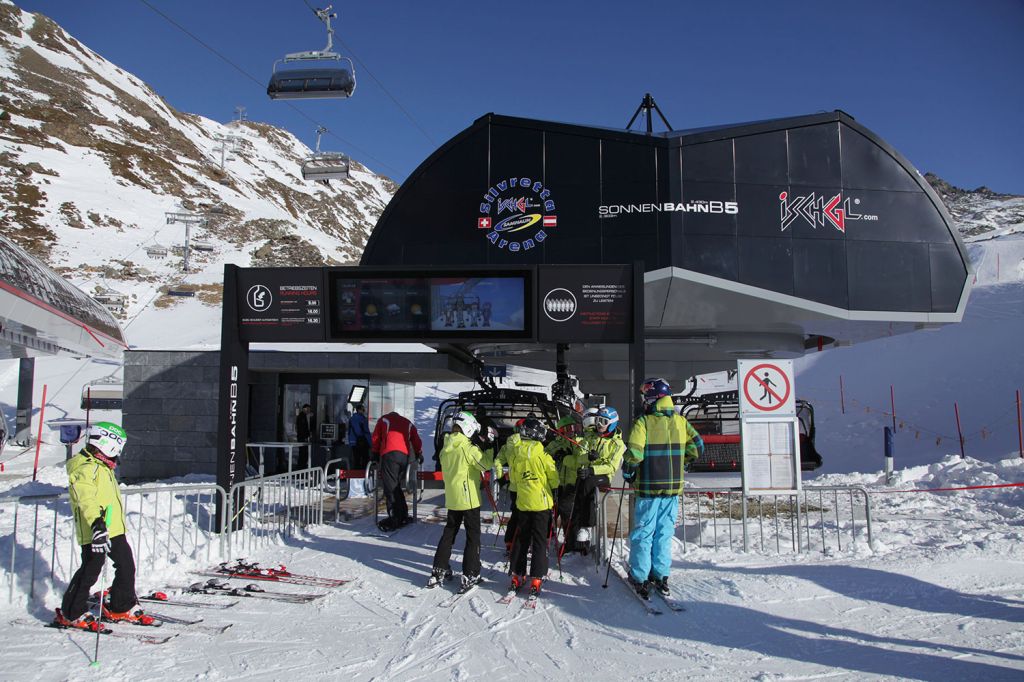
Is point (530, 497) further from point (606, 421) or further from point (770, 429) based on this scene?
point (770, 429)

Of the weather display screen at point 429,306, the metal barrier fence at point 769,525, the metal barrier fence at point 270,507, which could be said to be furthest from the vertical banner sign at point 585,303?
the metal barrier fence at point 270,507

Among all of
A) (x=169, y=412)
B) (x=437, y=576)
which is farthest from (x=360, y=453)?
(x=437, y=576)

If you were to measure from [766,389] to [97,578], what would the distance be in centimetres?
706

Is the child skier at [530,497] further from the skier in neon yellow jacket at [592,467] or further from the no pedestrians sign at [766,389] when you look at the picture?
the no pedestrians sign at [766,389]

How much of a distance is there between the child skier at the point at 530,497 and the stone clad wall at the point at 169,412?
39.8 ft

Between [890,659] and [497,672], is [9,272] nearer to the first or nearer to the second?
[497,672]

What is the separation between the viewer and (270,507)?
410 inches

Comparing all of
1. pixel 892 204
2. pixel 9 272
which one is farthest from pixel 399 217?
pixel 892 204

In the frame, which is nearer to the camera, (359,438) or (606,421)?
(606,421)

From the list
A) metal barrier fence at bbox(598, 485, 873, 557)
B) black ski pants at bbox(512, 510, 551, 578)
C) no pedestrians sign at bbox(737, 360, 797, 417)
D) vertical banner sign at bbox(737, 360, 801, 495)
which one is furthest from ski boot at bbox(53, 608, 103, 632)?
no pedestrians sign at bbox(737, 360, 797, 417)

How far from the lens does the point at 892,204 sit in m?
13.7

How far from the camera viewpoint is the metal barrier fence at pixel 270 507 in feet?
28.8

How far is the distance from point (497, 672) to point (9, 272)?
1125 cm

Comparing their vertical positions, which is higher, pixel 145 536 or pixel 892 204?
pixel 892 204
